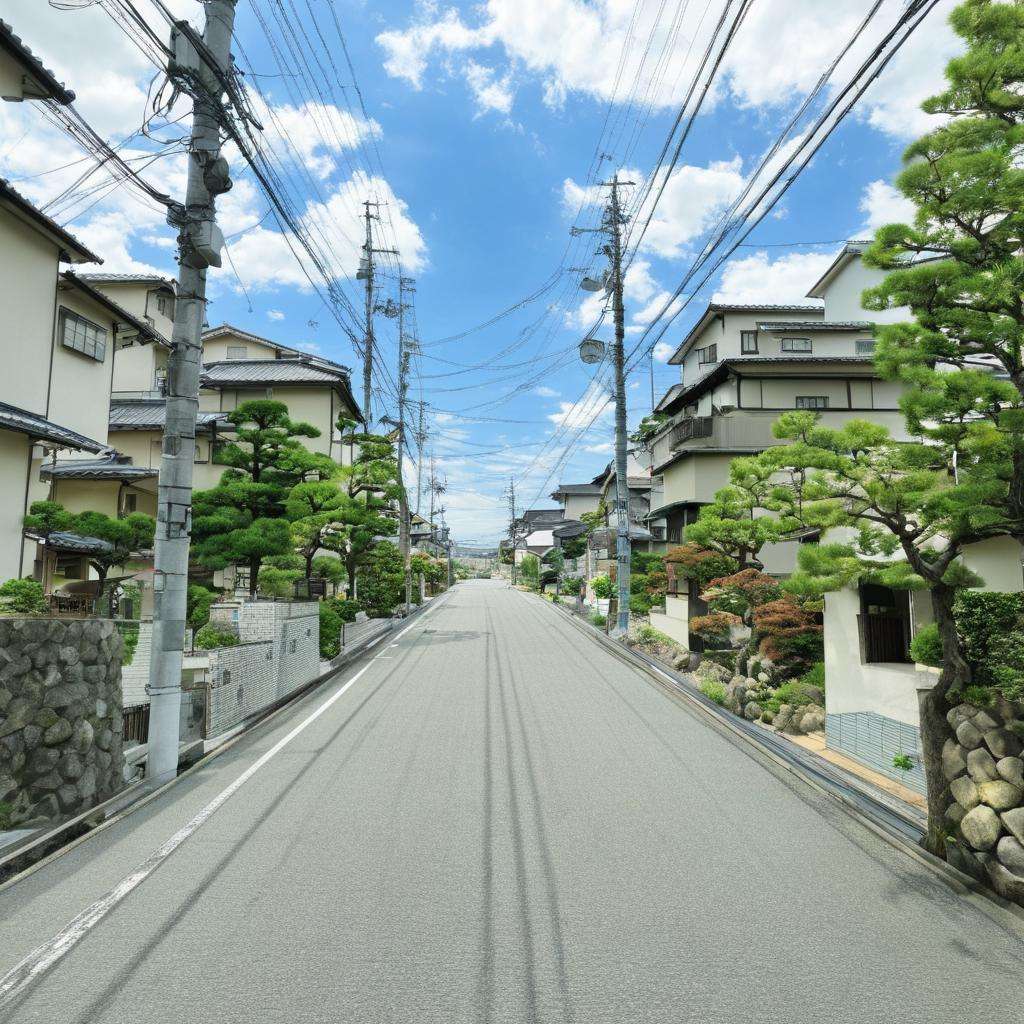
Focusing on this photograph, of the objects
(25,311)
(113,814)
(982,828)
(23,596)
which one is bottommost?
(113,814)

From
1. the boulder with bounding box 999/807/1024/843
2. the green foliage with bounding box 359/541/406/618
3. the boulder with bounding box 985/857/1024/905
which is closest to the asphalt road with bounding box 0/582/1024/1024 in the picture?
the boulder with bounding box 985/857/1024/905

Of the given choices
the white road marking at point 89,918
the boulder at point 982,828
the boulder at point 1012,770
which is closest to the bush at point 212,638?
the white road marking at point 89,918

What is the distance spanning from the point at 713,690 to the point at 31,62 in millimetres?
17432

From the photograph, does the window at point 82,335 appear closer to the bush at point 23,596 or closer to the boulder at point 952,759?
the bush at point 23,596

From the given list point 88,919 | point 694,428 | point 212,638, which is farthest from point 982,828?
point 694,428

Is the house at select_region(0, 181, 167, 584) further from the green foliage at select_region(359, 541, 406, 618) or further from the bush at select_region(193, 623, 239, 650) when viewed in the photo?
the green foliage at select_region(359, 541, 406, 618)

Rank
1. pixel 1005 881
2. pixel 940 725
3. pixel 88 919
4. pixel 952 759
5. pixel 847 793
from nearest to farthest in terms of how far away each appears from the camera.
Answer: pixel 88 919, pixel 1005 881, pixel 952 759, pixel 940 725, pixel 847 793

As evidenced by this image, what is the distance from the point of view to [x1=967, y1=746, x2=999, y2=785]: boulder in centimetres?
557

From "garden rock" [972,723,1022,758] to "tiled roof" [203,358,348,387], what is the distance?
32.4m

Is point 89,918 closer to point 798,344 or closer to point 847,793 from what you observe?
point 847,793

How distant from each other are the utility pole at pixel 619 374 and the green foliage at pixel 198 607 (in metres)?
13.1

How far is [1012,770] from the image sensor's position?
5.37 metres

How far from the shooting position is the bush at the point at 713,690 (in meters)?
13.0

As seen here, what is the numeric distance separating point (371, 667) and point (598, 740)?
8.84m
